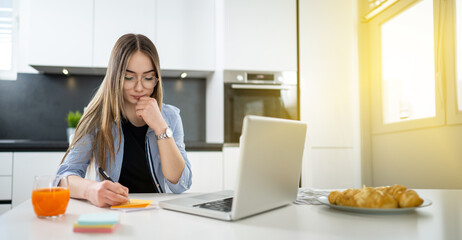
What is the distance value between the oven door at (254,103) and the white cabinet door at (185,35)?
35cm

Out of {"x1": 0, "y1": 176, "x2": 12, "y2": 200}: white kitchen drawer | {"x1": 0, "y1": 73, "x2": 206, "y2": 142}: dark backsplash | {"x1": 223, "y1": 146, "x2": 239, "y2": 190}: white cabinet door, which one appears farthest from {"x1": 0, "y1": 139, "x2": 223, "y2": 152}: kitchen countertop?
{"x1": 223, "y1": 146, "x2": 239, "y2": 190}: white cabinet door

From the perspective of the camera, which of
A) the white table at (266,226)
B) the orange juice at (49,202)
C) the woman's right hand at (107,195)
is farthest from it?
the woman's right hand at (107,195)

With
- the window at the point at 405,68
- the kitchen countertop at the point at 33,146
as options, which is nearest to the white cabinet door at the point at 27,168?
the kitchen countertop at the point at 33,146

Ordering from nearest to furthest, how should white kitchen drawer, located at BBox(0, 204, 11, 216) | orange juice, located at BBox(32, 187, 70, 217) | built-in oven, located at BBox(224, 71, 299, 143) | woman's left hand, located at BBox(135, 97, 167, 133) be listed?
1. orange juice, located at BBox(32, 187, 70, 217)
2. woman's left hand, located at BBox(135, 97, 167, 133)
3. white kitchen drawer, located at BBox(0, 204, 11, 216)
4. built-in oven, located at BBox(224, 71, 299, 143)

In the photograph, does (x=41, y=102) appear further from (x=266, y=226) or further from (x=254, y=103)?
(x=266, y=226)

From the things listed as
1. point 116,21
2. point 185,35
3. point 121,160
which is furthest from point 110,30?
point 121,160

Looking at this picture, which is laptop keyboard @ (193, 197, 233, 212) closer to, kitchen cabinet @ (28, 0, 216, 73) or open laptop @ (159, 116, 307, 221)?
open laptop @ (159, 116, 307, 221)

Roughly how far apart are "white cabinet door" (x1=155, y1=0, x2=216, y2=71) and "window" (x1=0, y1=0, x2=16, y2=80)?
4.26 ft

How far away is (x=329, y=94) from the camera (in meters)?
2.99

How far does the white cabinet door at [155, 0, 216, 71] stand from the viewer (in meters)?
3.03

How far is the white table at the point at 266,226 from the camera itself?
620 millimetres

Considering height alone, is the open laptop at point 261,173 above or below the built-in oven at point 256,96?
below

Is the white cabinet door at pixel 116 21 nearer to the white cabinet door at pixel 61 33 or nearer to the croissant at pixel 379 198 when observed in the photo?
the white cabinet door at pixel 61 33

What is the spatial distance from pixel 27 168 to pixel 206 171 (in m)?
1.28
